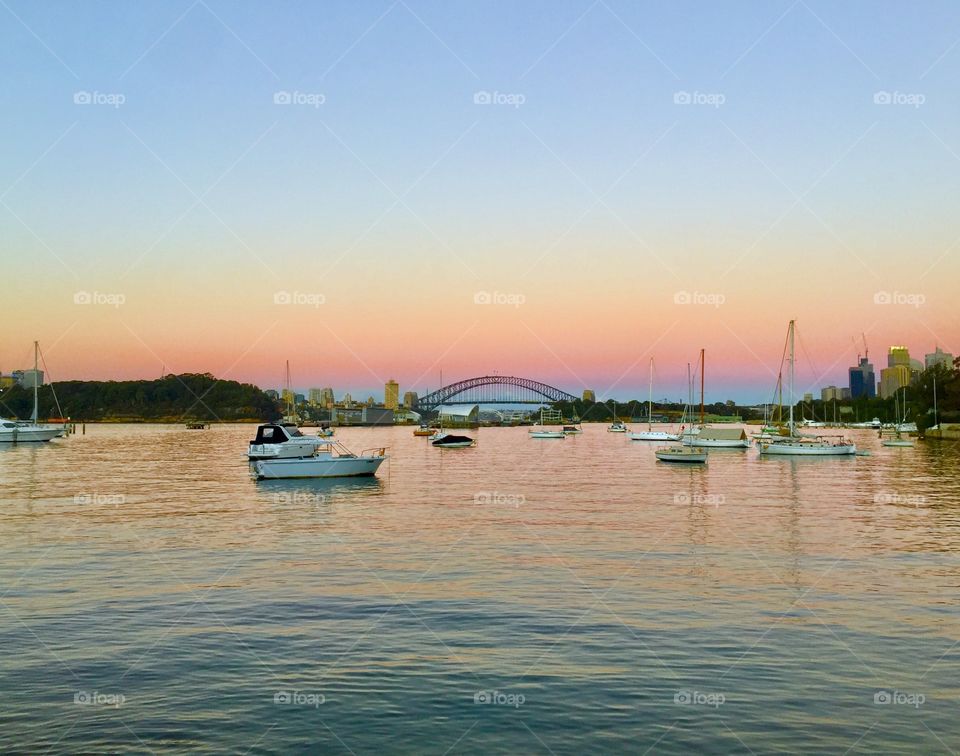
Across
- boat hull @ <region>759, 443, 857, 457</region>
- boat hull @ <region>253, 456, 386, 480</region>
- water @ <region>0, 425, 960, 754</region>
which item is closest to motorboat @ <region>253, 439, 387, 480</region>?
boat hull @ <region>253, 456, 386, 480</region>

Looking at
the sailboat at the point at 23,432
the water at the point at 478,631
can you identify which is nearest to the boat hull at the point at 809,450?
the water at the point at 478,631

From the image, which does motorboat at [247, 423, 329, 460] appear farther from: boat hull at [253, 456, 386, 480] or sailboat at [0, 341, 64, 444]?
sailboat at [0, 341, 64, 444]

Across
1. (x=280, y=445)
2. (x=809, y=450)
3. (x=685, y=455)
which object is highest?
(x=280, y=445)

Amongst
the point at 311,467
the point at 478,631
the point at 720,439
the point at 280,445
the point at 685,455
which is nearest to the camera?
the point at 478,631

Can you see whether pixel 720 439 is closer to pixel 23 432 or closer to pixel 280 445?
pixel 280 445

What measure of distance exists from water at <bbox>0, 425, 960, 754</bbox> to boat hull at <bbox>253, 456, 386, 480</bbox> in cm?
2015

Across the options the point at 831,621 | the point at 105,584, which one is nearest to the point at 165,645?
Answer: the point at 105,584

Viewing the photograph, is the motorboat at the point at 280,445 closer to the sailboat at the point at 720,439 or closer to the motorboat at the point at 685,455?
the motorboat at the point at 685,455

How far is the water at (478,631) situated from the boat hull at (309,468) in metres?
20.1

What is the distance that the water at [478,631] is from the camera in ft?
44.2

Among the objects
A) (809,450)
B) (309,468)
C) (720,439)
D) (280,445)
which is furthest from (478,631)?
(720,439)

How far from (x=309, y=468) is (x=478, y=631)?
4667cm

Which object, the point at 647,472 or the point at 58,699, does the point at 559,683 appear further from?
the point at 647,472

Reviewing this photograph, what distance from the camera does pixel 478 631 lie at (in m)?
19.3
